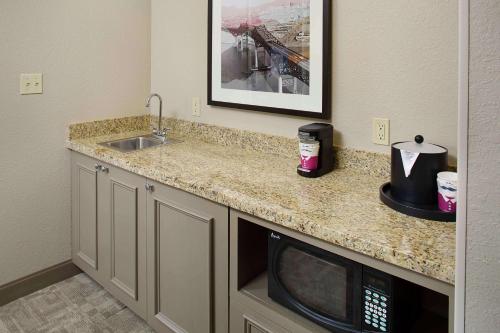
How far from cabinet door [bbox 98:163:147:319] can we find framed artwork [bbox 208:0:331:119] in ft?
2.35

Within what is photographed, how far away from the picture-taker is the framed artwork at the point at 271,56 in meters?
1.80

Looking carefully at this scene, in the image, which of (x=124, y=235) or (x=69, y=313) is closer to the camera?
(x=124, y=235)

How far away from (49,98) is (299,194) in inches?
Result: 65.8

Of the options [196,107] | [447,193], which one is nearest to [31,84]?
[196,107]

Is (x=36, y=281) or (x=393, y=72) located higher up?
(x=393, y=72)

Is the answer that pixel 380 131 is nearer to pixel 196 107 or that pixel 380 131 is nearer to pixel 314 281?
pixel 314 281

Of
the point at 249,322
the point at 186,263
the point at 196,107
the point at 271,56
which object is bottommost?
the point at 249,322

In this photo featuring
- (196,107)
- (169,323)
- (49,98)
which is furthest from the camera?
(196,107)

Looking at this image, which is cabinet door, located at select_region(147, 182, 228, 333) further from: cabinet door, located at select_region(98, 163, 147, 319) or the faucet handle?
the faucet handle

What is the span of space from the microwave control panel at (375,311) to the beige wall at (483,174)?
321mm

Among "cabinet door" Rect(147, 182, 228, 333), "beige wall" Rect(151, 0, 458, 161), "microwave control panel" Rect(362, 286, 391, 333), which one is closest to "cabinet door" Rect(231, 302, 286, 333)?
"cabinet door" Rect(147, 182, 228, 333)

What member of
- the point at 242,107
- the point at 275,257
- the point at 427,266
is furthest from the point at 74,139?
the point at 427,266

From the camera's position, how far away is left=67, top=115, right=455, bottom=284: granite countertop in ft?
3.42

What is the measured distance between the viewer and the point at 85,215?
235 cm
